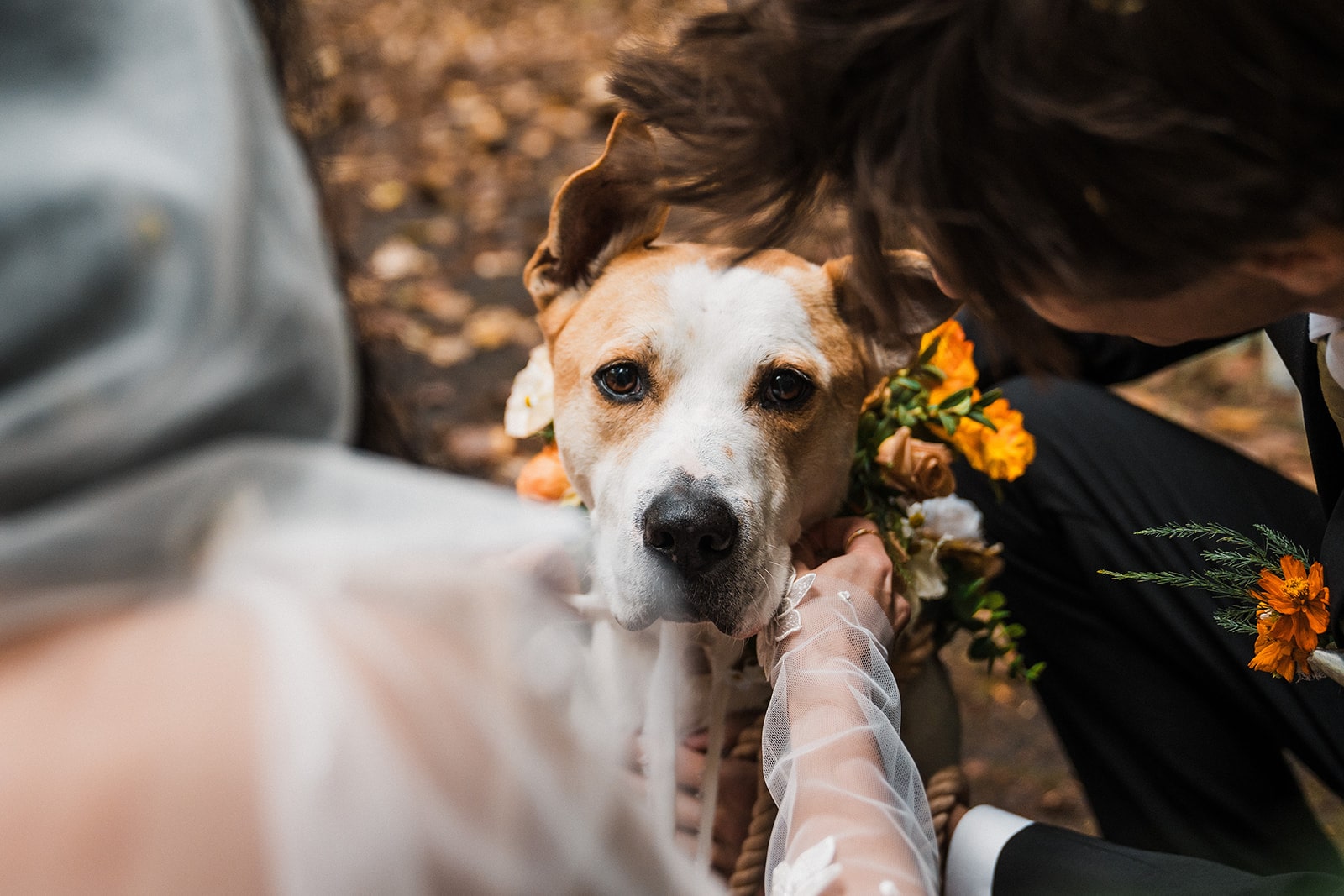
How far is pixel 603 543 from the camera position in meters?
1.51

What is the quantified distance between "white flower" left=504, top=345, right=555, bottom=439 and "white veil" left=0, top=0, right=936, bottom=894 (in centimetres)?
76

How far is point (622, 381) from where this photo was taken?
1.58 metres

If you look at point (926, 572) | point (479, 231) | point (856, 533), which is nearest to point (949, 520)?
point (926, 572)

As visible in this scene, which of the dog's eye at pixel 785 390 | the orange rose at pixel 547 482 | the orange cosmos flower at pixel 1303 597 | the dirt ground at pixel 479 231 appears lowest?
the dirt ground at pixel 479 231

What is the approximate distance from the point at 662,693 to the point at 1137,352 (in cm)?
137

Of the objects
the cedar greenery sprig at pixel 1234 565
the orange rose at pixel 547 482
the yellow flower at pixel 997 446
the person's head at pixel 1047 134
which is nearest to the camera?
the person's head at pixel 1047 134

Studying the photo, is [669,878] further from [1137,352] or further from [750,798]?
[1137,352]

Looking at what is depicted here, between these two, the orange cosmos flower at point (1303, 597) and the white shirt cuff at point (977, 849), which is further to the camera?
the white shirt cuff at point (977, 849)

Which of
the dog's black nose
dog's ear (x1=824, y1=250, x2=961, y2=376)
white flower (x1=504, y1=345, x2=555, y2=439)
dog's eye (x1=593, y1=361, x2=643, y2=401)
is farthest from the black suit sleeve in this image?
white flower (x1=504, y1=345, x2=555, y2=439)

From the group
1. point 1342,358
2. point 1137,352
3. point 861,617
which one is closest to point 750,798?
point 861,617

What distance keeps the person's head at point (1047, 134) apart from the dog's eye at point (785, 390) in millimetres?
393

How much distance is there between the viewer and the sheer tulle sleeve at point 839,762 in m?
1.13

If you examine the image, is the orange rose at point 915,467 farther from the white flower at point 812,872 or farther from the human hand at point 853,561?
the white flower at point 812,872

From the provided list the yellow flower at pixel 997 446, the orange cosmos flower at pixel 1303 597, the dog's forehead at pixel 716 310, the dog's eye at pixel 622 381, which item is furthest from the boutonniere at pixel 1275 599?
the dog's eye at pixel 622 381
